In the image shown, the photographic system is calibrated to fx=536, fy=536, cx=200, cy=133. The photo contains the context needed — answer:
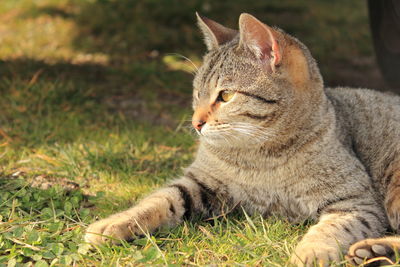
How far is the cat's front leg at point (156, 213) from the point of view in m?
2.96

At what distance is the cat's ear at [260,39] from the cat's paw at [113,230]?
1217 mm

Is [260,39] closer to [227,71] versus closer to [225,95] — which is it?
[227,71]

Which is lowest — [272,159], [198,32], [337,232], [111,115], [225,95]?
[111,115]

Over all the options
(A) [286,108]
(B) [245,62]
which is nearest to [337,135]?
(A) [286,108]

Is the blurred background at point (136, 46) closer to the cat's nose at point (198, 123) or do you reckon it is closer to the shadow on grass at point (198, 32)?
the shadow on grass at point (198, 32)

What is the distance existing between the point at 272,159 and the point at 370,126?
2.91 feet

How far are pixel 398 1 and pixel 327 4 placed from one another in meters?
5.41

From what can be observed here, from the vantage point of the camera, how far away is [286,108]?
315 centimetres

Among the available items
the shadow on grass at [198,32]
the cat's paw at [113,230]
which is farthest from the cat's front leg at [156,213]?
the shadow on grass at [198,32]

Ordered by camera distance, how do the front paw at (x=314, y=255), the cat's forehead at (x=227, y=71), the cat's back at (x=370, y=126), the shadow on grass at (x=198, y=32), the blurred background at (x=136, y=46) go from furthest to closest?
1. the shadow on grass at (x=198, y=32)
2. the blurred background at (x=136, y=46)
3. the cat's back at (x=370, y=126)
4. the cat's forehead at (x=227, y=71)
5. the front paw at (x=314, y=255)

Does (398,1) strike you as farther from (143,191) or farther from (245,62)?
(143,191)

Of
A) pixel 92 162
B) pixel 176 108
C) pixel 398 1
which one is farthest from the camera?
pixel 176 108

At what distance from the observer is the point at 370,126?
146 inches

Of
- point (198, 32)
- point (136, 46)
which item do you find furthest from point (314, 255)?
point (198, 32)
